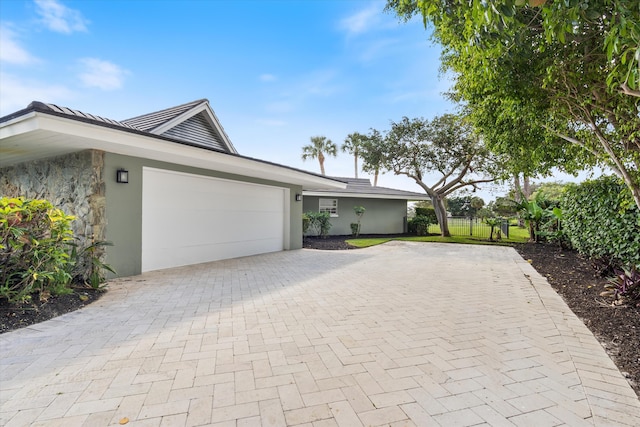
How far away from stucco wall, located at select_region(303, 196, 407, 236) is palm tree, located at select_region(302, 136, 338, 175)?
1693 cm

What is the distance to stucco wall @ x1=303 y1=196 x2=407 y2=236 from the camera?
61.1ft

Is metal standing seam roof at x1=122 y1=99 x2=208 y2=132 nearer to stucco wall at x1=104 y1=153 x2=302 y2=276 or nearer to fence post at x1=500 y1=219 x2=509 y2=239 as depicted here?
stucco wall at x1=104 y1=153 x2=302 y2=276

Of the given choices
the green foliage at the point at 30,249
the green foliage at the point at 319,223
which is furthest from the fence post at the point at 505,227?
the green foliage at the point at 30,249

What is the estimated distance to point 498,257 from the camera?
1033 centimetres

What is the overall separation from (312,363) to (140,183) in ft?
19.8

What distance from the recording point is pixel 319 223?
16.4 m

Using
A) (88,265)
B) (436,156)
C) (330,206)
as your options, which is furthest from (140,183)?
(436,156)

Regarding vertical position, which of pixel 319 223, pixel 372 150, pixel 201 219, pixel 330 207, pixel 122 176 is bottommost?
pixel 319 223

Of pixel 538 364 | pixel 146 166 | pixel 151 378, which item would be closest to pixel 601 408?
pixel 538 364

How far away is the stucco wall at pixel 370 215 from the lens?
1862cm

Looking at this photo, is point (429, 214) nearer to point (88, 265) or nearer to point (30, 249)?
point (88, 265)

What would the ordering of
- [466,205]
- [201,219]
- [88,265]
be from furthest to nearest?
[466,205], [201,219], [88,265]

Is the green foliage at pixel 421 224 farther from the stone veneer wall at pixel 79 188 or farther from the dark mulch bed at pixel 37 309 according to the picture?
the dark mulch bed at pixel 37 309

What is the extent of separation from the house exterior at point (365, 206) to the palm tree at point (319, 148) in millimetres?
16857
